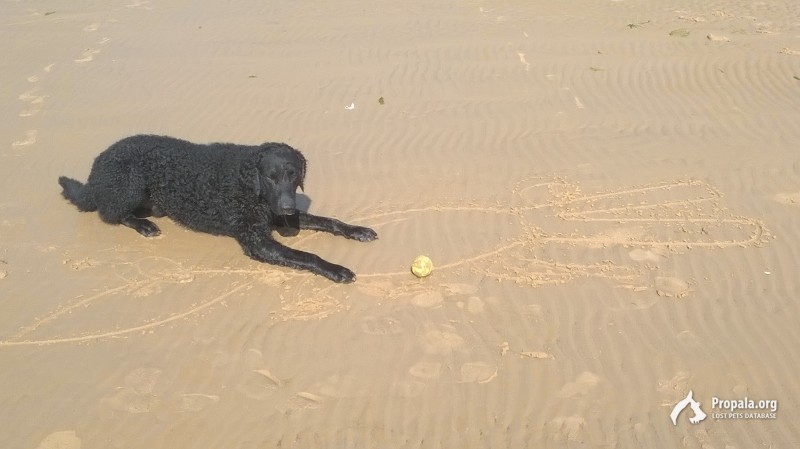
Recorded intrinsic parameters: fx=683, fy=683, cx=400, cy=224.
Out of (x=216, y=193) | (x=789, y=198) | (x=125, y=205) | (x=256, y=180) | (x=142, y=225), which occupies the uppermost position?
(x=256, y=180)

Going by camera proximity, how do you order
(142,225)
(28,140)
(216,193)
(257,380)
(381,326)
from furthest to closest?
1. (28,140)
2. (142,225)
3. (216,193)
4. (381,326)
5. (257,380)

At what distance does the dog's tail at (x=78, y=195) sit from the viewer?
6.17m

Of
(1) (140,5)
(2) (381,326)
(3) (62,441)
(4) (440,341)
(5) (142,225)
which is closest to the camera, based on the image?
(3) (62,441)

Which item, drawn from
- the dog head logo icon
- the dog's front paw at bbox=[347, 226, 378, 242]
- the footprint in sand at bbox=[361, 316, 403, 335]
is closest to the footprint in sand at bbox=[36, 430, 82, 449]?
the footprint in sand at bbox=[361, 316, 403, 335]

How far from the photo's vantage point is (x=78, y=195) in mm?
6301

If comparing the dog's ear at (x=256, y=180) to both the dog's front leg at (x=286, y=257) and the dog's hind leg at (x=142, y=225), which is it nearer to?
the dog's front leg at (x=286, y=257)

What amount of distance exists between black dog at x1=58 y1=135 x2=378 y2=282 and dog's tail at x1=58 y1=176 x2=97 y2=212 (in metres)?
0.02

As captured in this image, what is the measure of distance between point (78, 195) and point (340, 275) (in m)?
2.85

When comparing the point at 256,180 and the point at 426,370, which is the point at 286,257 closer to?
the point at 256,180

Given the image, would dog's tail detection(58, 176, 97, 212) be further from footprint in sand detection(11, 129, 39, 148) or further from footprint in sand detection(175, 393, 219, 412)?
footprint in sand detection(175, 393, 219, 412)

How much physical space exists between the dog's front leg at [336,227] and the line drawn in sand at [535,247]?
0.11 metres

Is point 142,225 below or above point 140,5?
below

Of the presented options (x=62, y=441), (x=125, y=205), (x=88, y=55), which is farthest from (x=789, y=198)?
(x=88, y=55)

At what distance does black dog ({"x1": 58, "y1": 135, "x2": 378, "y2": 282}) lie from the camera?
206 inches
